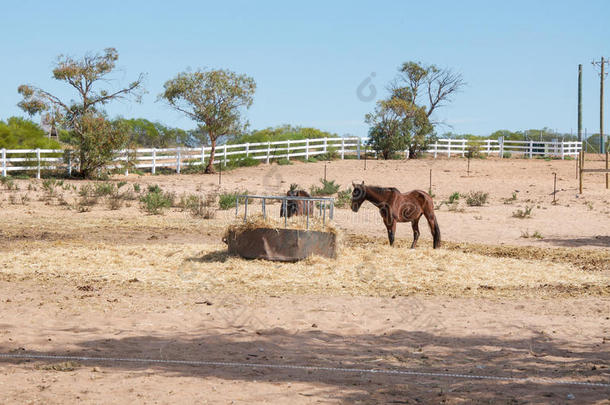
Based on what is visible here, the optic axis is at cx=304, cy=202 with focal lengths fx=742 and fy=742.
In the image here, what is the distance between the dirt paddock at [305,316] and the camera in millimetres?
7035

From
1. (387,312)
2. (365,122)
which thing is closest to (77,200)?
(387,312)

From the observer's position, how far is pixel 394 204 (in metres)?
15.4

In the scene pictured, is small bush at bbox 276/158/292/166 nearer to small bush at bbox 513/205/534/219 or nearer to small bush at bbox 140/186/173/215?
small bush at bbox 140/186/173/215

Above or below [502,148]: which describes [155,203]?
below

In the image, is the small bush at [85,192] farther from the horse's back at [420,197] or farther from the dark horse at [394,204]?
the horse's back at [420,197]

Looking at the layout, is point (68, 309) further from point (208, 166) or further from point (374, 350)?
point (208, 166)

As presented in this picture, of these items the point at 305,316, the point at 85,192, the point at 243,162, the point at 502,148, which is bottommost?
the point at 305,316

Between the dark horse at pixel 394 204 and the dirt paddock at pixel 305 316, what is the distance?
0.70 metres

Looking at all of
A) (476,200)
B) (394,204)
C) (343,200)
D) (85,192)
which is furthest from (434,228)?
(85,192)

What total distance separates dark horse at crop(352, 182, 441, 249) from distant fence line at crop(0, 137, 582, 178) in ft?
71.0

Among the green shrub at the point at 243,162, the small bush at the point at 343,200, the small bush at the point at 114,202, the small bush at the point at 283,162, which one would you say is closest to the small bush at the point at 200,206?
the small bush at the point at 114,202

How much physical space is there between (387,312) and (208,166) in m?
29.3

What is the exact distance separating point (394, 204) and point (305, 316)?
19.4 ft

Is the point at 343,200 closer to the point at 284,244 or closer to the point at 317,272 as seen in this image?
the point at 284,244
